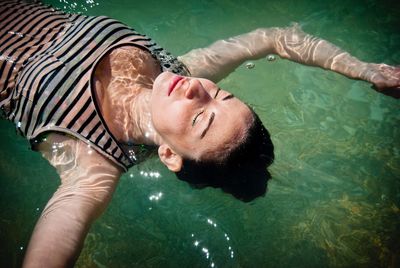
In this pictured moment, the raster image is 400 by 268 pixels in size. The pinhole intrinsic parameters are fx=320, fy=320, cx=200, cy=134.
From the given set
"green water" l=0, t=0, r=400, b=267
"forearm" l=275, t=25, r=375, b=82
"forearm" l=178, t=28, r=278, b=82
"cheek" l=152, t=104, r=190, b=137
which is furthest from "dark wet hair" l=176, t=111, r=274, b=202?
"forearm" l=275, t=25, r=375, b=82

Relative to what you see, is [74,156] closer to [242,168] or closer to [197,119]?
[197,119]

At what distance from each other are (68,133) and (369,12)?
4211 mm

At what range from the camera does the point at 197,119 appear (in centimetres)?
218

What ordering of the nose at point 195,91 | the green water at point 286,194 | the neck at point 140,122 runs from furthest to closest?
the green water at point 286,194 < the neck at point 140,122 < the nose at point 195,91

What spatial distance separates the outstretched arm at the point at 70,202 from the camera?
1.95 metres

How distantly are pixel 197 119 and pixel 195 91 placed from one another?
19 cm

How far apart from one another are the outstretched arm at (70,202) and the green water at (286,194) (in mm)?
828

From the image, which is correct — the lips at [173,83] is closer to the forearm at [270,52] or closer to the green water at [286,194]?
the forearm at [270,52]

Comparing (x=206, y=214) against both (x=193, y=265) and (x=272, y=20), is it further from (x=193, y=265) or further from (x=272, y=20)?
(x=272, y=20)

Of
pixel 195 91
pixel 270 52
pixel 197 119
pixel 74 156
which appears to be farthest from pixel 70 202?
pixel 270 52

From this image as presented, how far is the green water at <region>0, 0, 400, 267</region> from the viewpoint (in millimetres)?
2936

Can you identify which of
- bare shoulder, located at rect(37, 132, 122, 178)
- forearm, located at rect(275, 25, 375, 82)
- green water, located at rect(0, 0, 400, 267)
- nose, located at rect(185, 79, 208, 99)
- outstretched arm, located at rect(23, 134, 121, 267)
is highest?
nose, located at rect(185, 79, 208, 99)

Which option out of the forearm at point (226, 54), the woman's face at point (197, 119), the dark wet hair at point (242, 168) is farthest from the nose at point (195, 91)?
the forearm at point (226, 54)

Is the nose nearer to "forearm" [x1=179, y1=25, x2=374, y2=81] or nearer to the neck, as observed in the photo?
the neck
